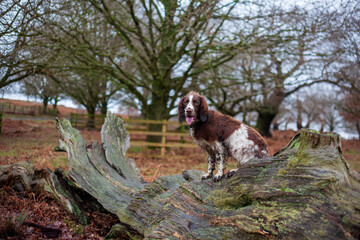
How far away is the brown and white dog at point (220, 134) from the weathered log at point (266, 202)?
471 mm

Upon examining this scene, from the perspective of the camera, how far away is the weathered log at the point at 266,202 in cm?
220

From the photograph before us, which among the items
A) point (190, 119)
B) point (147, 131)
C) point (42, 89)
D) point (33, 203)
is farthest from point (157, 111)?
point (190, 119)

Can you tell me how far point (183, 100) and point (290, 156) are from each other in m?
1.76

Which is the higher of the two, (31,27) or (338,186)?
(31,27)

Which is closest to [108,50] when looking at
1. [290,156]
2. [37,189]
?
[37,189]

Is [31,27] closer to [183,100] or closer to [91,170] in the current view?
[91,170]

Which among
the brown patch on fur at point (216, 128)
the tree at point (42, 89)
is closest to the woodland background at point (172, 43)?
the tree at point (42, 89)

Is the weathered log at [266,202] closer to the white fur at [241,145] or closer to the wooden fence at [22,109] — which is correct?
the white fur at [241,145]

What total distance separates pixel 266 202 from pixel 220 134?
4.45ft

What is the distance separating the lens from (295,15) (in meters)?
8.12

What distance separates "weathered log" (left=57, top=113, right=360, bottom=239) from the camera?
220 centimetres

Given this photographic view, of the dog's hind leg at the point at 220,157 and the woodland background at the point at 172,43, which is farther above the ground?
the woodland background at the point at 172,43

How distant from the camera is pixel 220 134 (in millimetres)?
3707

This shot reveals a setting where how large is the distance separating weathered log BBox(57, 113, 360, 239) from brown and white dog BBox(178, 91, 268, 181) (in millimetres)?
471
